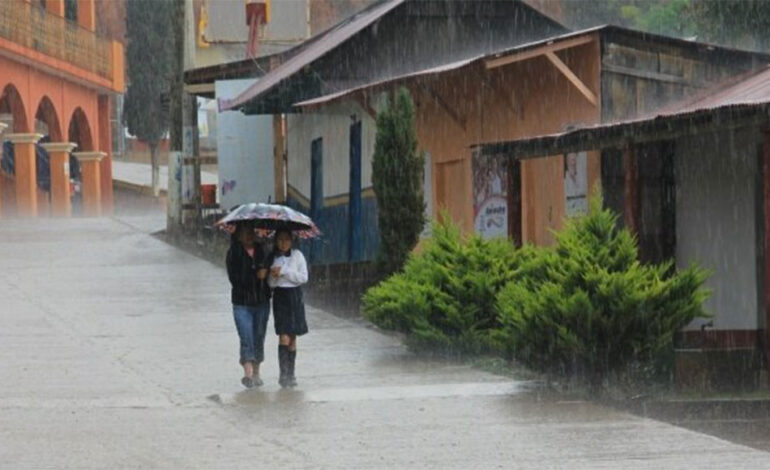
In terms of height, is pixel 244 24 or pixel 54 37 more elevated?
pixel 244 24

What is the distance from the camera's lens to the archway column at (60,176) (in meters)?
45.1

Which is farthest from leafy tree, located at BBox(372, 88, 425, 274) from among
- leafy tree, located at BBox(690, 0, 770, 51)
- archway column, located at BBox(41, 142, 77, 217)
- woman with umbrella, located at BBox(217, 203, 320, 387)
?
archway column, located at BBox(41, 142, 77, 217)

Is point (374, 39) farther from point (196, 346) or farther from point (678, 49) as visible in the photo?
point (196, 346)

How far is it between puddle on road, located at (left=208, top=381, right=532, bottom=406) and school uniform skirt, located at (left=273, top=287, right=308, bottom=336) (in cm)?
58

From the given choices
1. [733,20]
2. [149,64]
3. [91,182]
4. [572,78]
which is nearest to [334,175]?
[733,20]

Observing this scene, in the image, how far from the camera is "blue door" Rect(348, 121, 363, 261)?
27.0 metres

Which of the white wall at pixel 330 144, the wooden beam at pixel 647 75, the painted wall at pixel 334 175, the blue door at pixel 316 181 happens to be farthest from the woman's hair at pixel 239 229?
the blue door at pixel 316 181

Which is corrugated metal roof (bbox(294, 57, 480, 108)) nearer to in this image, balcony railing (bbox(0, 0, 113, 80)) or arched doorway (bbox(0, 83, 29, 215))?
balcony railing (bbox(0, 0, 113, 80))

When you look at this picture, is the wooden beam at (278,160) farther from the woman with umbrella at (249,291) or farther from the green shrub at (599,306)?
the green shrub at (599,306)

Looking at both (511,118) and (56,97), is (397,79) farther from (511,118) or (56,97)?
(56,97)

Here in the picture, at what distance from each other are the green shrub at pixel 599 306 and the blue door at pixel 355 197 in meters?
12.8

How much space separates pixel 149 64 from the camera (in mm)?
62062

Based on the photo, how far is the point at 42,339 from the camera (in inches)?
693

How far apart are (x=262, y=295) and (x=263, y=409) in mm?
1660
